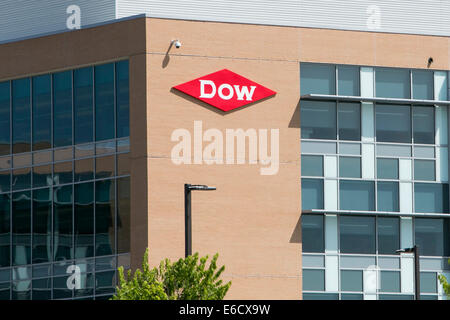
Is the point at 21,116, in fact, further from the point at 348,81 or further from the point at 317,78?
the point at 348,81

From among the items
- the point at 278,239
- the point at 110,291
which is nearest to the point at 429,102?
the point at 278,239

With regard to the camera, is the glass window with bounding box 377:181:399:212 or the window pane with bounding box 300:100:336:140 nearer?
the window pane with bounding box 300:100:336:140

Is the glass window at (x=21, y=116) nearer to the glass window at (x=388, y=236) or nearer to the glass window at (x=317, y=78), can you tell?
the glass window at (x=317, y=78)

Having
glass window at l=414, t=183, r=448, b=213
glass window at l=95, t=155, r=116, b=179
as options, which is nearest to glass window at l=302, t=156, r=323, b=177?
glass window at l=414, t=183, r=448, b=213

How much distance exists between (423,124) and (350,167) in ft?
11.6

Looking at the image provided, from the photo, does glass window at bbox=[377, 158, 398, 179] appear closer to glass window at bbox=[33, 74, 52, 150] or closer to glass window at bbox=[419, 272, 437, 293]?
glass window at bbox=[419, 272, 437, 293]

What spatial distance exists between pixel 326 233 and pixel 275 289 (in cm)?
301

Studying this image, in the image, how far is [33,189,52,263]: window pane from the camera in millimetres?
42438

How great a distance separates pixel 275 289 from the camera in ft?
132

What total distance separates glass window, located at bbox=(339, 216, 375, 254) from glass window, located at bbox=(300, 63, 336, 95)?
4770mm

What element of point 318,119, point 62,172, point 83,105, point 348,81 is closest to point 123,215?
point 62,172

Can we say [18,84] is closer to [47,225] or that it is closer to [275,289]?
[47,225]

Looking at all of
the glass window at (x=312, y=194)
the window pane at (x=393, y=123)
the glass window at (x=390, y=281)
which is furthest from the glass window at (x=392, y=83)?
the glass window at (x=390, y=281)

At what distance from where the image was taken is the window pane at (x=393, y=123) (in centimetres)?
4281
